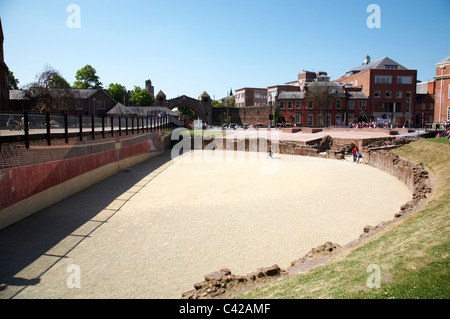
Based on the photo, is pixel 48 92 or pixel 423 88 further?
pixel 423 88

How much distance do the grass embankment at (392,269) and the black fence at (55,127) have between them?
1177 cm

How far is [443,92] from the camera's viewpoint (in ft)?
150

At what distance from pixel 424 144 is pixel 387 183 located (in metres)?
8.22

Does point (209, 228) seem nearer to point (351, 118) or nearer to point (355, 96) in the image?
point (351, 118)

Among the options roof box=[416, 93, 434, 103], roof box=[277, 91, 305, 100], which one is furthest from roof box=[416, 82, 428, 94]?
roof box=[277, 91, 305, 100]

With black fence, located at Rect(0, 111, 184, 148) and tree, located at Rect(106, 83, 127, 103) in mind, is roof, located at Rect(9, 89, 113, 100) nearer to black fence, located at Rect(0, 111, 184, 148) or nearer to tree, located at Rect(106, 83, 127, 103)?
black fence, located at Rect(0, 111, 184, 148)

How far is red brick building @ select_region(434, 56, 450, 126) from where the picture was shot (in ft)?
149

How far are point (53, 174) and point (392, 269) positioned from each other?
1536 centimetres

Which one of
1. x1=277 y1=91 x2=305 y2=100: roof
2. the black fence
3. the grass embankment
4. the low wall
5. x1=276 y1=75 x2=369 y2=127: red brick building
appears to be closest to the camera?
the grass embankment

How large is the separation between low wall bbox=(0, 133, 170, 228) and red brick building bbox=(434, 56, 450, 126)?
4325cm
